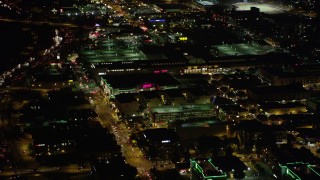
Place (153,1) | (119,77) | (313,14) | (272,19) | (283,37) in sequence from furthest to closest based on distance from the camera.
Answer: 1. (153,1)
2. (313,14)
3. (272,19)
4. (283,37)
5. (119,77)

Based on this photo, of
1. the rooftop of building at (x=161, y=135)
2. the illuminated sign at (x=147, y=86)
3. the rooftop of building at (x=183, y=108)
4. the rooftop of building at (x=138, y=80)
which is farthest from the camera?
the rooftop of building at (x=138, y=80)

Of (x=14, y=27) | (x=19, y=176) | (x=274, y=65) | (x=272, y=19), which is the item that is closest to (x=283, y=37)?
(x=272, y=19)

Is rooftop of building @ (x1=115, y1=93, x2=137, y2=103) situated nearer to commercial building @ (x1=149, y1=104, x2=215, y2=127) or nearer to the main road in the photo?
the main road

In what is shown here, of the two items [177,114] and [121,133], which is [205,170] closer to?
[121,133]

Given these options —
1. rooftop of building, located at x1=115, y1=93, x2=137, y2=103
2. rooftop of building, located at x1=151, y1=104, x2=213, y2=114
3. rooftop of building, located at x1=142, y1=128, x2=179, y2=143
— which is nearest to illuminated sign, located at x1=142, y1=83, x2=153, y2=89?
rooftop of building, located at x1=115, y1=93, x2=137, y2=103

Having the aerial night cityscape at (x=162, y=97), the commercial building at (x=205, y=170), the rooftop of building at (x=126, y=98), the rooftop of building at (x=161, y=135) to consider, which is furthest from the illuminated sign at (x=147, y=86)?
the commercial building at (x=205, y=170)

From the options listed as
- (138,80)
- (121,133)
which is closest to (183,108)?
(121,133)

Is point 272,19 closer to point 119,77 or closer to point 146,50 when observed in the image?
point 146,50

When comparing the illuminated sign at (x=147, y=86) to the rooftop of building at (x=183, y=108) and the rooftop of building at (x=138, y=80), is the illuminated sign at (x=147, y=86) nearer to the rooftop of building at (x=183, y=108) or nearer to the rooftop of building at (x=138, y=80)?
the rooftop of building at (x=138, y=80)
